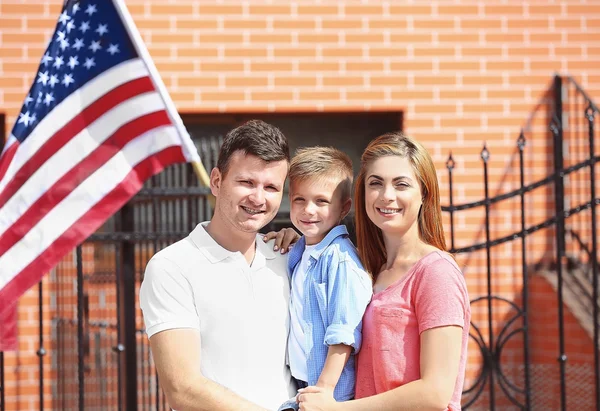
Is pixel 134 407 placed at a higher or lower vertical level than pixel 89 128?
lower

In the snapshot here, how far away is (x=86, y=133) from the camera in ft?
14.5

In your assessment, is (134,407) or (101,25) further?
(134,407)

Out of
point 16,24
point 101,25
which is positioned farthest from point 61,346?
point 101,25

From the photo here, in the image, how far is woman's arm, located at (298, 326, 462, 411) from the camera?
2.82m

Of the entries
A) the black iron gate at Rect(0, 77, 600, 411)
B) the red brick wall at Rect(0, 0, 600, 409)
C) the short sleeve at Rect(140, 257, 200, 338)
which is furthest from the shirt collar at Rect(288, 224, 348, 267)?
the red brick wall at Rect(0, 0, 600, 409)

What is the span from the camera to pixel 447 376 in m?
2.83

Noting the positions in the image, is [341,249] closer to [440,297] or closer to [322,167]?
[322,167]

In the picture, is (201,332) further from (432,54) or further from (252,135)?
(432,54)

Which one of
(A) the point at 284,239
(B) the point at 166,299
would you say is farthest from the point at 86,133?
(B) the point at 166,299

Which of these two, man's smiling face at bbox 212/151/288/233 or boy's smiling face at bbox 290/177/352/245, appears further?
boy's smiling face at bbox 290/177/352/245

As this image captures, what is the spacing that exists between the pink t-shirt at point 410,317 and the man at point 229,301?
0.32m

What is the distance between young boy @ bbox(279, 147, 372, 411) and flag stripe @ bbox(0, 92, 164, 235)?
134 centimetres

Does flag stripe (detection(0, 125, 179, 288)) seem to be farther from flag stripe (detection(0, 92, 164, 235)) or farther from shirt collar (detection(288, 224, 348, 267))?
shirt collar (detection(288, 224, 348, 267))

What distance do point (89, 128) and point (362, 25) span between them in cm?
291
